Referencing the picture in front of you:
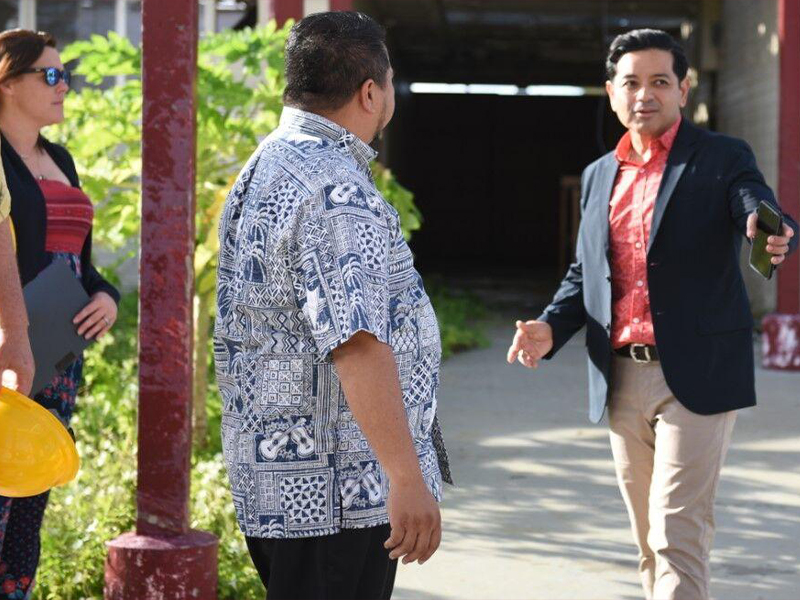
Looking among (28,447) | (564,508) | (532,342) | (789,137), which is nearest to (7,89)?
(28,447)

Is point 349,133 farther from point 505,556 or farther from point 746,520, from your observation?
point 746,520

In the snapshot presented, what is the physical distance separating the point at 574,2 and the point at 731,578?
14.2m

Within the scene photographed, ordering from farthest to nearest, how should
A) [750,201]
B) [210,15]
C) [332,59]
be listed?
[210,15] < [750,201] < [332,59]

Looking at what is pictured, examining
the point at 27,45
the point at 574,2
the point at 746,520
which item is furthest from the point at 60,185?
the point at 574,2

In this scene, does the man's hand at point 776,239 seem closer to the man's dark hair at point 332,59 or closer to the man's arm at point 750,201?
the man's arm at point 750,201

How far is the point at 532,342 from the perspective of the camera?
13.6 ft

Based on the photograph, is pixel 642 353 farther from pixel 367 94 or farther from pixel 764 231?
pixel 367 94

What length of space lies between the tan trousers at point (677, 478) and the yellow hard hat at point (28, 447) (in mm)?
1612

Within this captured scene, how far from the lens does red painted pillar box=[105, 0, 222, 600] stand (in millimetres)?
4215

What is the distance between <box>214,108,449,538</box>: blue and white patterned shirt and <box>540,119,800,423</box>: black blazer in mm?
1327

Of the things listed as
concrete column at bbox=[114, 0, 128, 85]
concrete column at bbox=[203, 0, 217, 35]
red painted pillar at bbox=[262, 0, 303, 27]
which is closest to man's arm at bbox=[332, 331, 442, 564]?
red painted pillar at bbox=[262, 0, 303, 27]

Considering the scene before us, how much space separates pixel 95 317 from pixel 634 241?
60.3 inches

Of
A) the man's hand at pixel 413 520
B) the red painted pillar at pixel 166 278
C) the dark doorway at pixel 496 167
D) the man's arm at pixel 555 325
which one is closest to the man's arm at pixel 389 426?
the man's hand at pixel 413 520

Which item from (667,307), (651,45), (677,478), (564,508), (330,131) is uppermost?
(651,45)
